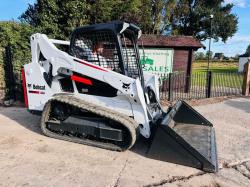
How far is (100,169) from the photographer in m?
4.11

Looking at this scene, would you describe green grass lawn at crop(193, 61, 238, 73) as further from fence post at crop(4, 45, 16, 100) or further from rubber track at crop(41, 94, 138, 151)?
rubber track at crop(41, 94, 138, 151)

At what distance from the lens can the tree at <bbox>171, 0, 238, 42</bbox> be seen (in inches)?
1323

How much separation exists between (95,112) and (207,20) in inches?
1280

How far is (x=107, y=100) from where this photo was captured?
16.5 feet

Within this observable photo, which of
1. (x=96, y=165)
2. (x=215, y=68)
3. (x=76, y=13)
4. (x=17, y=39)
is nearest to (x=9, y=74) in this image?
(x=17, y=39)

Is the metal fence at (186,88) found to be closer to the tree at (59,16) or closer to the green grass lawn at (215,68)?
the tree at (59,16)

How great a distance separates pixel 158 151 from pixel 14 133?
318 cm

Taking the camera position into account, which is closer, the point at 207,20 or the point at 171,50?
the point at 171,50

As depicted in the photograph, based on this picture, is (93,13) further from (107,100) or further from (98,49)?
(107,100)

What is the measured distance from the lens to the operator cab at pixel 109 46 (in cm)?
491

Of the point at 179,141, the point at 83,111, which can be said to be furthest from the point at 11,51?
the point at 179,141

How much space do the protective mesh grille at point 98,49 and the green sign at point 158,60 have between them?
22.1 feet

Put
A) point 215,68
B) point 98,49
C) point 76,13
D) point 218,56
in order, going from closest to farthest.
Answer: point 98,49 → point 76,13 → point 215,68 → point 218,56

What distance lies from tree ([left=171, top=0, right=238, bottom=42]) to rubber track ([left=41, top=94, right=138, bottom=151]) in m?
28.5
